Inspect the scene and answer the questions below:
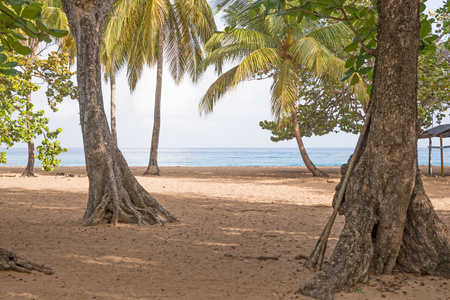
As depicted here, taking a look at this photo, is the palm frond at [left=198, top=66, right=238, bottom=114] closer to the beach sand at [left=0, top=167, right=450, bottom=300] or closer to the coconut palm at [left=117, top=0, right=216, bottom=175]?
the coconut palm at [left=117, top=0, right=216, bottom=175]

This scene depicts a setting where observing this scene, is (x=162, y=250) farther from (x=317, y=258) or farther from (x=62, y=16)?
(x=62, y=16)

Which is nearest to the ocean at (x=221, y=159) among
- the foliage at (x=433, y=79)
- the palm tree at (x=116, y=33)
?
the palm tree at (x=116, y=33)

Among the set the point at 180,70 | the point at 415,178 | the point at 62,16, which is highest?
the point at 62,16

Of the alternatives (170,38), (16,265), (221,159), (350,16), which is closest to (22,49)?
(16,265)

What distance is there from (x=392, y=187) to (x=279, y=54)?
1227 centimetres

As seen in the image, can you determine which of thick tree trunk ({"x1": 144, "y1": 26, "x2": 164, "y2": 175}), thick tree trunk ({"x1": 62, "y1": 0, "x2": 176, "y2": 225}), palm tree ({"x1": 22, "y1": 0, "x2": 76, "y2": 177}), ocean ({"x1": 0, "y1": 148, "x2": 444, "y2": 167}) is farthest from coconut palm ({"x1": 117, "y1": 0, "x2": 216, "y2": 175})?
ocean ({"x1": 0, "y1": 148, "x2": 444, "y2": 167})

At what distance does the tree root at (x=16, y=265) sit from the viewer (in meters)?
3.31

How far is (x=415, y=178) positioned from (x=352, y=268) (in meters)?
1.00

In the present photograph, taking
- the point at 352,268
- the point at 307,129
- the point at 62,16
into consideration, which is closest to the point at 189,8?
the point at 62,16

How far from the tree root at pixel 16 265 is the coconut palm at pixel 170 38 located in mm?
12422

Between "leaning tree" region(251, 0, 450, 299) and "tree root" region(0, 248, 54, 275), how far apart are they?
Result: 2.49 m

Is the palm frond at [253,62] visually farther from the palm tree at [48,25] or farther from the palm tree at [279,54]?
the palm tree at [48,25]

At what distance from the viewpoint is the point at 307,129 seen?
19047mm

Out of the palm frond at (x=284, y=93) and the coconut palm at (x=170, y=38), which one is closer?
the palm frond at (x=284, y=93)
